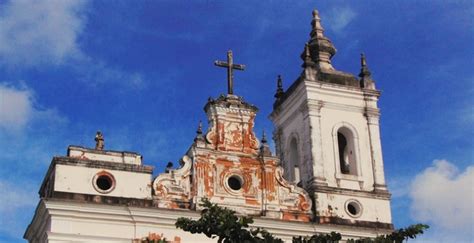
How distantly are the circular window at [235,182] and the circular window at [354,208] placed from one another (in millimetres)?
3076

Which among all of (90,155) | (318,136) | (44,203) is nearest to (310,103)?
(318,136)

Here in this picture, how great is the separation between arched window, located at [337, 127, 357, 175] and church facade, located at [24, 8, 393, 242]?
29 millimetres

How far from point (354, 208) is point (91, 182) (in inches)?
283

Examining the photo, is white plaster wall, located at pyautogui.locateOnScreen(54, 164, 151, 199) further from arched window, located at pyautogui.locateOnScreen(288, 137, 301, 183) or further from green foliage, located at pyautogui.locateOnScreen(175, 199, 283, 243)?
green foliage, located at pyautogui.locateOnScreen(175, 199, 283, 243)

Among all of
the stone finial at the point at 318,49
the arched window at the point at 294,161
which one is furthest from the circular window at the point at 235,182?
the stone finial at the point at 318,49

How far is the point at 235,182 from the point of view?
2150cm

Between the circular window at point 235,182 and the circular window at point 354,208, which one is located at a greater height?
the circular window at point 235,182

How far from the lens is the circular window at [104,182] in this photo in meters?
20.1

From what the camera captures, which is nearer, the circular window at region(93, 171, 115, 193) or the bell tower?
the circular window at region(93, 171, 115, 193)

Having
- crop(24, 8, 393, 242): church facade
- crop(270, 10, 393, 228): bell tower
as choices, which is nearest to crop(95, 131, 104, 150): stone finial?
crop(24, 8, 393, 242): church facade

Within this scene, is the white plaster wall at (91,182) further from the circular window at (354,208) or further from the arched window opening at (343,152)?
the arched window opening at (343,152)

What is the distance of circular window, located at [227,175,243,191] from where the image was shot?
70.2 feet

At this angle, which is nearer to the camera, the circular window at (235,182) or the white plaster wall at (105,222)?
the white plaster wall at (105,222)

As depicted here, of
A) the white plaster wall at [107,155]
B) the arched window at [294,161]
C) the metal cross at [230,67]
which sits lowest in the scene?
the white plaster wall at [107,155]
